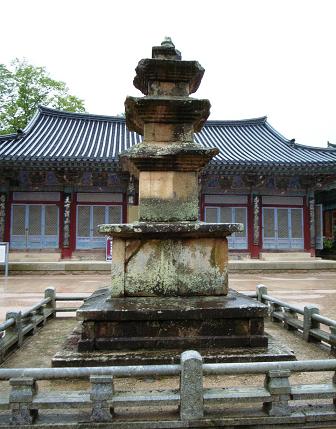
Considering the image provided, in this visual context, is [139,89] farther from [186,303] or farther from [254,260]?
[254,260]

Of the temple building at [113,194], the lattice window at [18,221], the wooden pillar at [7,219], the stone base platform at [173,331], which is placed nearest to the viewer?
the stone base platform at [173,331]

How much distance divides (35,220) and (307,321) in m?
16.5

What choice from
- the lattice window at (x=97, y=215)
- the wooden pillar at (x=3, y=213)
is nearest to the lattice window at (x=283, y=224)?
the lattice window at (x=97, y=215)

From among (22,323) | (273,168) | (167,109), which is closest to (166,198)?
(167,109)

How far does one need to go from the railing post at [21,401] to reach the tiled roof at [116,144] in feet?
51.1

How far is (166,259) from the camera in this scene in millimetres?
5094

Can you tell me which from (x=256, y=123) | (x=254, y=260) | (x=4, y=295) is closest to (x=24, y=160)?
(x=4, y=295)

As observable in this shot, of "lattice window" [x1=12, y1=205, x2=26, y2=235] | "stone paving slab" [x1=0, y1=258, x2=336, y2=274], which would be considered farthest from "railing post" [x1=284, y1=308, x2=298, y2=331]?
"lattice window" [x1=12, y1=205, x2=26, y2=235]

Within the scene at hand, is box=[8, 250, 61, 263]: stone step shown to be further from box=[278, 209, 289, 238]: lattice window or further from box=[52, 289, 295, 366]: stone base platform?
box=[52, 289, 295, 366]: stone base platform

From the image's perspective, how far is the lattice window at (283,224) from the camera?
21.2 m

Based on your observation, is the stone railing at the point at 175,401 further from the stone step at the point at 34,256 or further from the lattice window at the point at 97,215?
the lattice window at the point at 97,215

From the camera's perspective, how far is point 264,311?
15.5ft

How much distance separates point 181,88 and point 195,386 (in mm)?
3933

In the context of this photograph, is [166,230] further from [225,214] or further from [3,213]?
[3,213]
